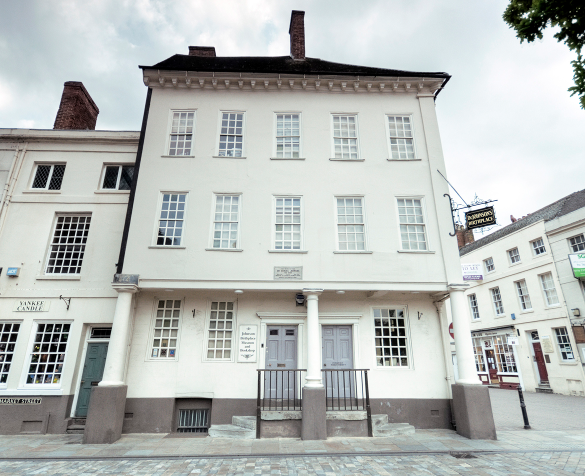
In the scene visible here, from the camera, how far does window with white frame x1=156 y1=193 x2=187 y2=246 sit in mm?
10071

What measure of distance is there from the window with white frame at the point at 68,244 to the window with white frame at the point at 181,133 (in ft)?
12.2

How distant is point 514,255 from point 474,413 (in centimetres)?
1474

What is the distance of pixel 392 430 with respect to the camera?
8953 millimetres

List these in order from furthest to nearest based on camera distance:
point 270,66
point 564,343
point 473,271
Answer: point 473,271, point 564,343, point 270,66

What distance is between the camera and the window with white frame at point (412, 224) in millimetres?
10297

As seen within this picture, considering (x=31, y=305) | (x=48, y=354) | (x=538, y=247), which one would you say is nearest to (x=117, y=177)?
(x=31, y=305)

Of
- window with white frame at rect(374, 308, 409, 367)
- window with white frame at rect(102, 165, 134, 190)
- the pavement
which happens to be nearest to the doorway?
the pavement

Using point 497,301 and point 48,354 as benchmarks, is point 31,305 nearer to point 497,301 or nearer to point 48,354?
point 48,354

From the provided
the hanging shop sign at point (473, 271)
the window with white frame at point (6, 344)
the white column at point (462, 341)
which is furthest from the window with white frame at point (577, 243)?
the window with white frame at point (6, 344)

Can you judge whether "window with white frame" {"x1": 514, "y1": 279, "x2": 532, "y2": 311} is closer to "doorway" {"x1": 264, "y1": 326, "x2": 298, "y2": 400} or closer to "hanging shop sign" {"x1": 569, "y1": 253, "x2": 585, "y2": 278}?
"hanging shop sign" {"x1": 569, "y1": 253, "x2": 585, "y2": 278}

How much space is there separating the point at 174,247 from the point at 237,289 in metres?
2.25

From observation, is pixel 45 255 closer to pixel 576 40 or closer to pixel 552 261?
pixel 576 40

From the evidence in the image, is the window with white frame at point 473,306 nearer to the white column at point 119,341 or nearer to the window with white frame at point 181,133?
the window with white frame at point 181,133

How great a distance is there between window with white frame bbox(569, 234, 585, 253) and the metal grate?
1811 centimetres
